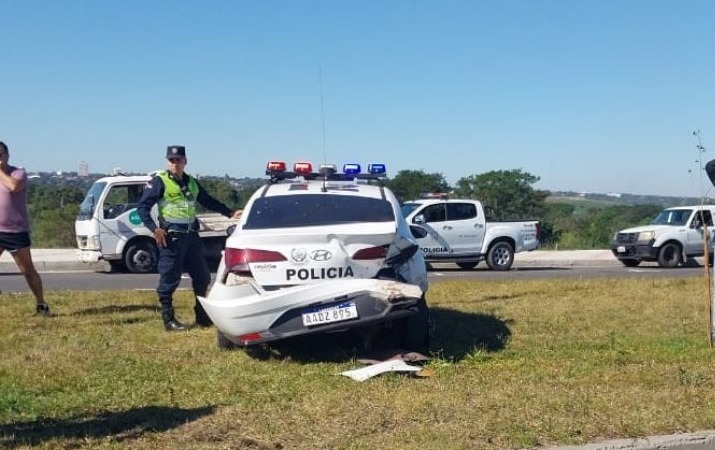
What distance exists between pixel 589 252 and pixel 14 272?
16911 mm

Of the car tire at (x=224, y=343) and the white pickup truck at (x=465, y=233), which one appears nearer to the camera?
the car tire at (x=224, y=343)

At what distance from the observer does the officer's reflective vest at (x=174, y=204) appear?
9.03 meters

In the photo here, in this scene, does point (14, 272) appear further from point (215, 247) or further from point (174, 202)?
point (174, 202)

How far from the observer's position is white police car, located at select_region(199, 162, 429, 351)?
6.91m

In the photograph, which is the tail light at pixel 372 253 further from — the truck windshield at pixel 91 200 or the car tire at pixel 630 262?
the car tire at pixel 630 262

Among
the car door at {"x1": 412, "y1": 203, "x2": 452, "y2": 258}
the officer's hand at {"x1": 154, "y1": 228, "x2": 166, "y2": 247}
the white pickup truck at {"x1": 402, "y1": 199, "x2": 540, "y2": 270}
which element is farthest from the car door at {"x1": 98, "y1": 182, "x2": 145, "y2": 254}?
the officer's hand at {"x1": 154, "y1": 228, "x2": 166, "y2": 247}

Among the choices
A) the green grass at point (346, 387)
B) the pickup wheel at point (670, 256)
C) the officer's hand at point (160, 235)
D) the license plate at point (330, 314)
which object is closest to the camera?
the green grass at point (346, 387)

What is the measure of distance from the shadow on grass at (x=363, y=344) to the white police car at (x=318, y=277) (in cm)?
28

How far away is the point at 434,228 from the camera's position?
70.1 feet

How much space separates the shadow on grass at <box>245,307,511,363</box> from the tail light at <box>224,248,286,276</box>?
2.87ft

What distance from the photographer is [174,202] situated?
905cm

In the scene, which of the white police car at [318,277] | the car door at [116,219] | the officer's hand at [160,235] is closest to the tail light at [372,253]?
the white police car at [318,277]

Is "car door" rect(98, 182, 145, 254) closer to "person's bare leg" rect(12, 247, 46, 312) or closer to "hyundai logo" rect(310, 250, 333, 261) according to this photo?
"person's bare leg" rect(12, 247, 46, 312)

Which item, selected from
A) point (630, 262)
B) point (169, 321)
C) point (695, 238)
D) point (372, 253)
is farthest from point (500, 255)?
point (372, 253)
